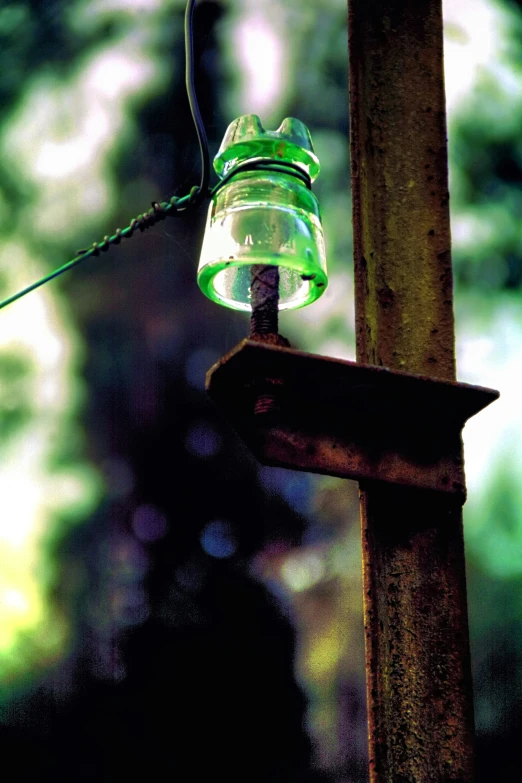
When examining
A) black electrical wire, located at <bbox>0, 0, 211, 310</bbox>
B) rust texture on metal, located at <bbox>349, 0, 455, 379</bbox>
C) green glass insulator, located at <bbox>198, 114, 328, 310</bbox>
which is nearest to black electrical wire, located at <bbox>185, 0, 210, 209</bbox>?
black electrical wire, located at <bbox>0, 0, 211, 310</bbox>

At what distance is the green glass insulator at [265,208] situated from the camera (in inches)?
60.0

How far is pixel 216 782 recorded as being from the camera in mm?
14398

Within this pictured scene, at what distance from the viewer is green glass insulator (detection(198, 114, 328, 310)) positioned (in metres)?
1.52

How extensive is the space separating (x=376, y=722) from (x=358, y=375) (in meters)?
0.67

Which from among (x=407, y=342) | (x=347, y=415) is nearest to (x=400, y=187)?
(x=407, y=342)

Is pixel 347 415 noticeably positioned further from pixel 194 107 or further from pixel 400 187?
pixel 194 107

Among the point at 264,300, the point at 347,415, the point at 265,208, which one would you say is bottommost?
the point at 347,415

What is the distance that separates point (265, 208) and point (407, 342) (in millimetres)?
458

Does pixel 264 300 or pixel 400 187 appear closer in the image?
pixel 264 300

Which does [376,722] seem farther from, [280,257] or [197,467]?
[197,467]

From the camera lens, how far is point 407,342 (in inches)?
68.9

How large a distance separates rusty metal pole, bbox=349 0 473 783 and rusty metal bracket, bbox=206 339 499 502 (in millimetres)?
66

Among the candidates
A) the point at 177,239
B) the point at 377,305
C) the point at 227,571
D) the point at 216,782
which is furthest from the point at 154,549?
the point at 377,305

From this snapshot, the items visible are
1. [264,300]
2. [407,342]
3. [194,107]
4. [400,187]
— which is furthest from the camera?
[194,107]
